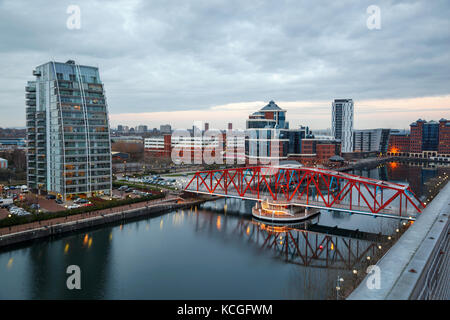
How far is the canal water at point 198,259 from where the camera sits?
15297mm

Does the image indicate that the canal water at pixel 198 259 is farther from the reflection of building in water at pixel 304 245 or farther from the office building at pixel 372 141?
the office building at pixel 372 141

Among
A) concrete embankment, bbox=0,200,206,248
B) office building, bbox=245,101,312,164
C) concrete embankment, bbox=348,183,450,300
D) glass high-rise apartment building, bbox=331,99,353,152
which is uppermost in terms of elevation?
glass high-rise apartment building, bbox=331,99,353,152

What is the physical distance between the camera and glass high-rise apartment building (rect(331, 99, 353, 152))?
92.1m

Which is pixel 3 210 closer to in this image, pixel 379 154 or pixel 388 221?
pixel 388 221

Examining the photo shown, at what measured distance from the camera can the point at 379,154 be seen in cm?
9575

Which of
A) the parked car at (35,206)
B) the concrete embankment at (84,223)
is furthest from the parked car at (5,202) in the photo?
the concrete embankment at (84,223)

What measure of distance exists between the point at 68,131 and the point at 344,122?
259 ft

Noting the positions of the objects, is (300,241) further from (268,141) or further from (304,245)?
(268,141)

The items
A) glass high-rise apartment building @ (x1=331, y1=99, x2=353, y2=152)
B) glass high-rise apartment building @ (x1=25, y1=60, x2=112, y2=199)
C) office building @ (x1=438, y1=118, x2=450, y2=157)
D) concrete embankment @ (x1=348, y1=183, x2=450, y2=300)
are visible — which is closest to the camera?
concrete embankment @ (x1=348, y1=183, x2=450, y2=300)

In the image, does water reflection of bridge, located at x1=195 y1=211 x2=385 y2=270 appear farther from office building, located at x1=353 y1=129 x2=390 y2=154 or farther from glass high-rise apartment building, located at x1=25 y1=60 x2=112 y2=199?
office building, located at x1=353 y1=129 x2=390 y2=154

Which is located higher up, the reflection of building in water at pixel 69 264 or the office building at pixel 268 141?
the office building at pixel 268 141

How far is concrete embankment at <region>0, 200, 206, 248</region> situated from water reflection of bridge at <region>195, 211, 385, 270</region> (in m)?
3.82

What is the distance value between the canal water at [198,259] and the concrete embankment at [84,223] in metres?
0.59

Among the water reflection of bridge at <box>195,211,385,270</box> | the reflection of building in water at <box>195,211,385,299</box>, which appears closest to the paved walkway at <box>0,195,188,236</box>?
the reflection of building in water at <box>195,211,385,299</box>
